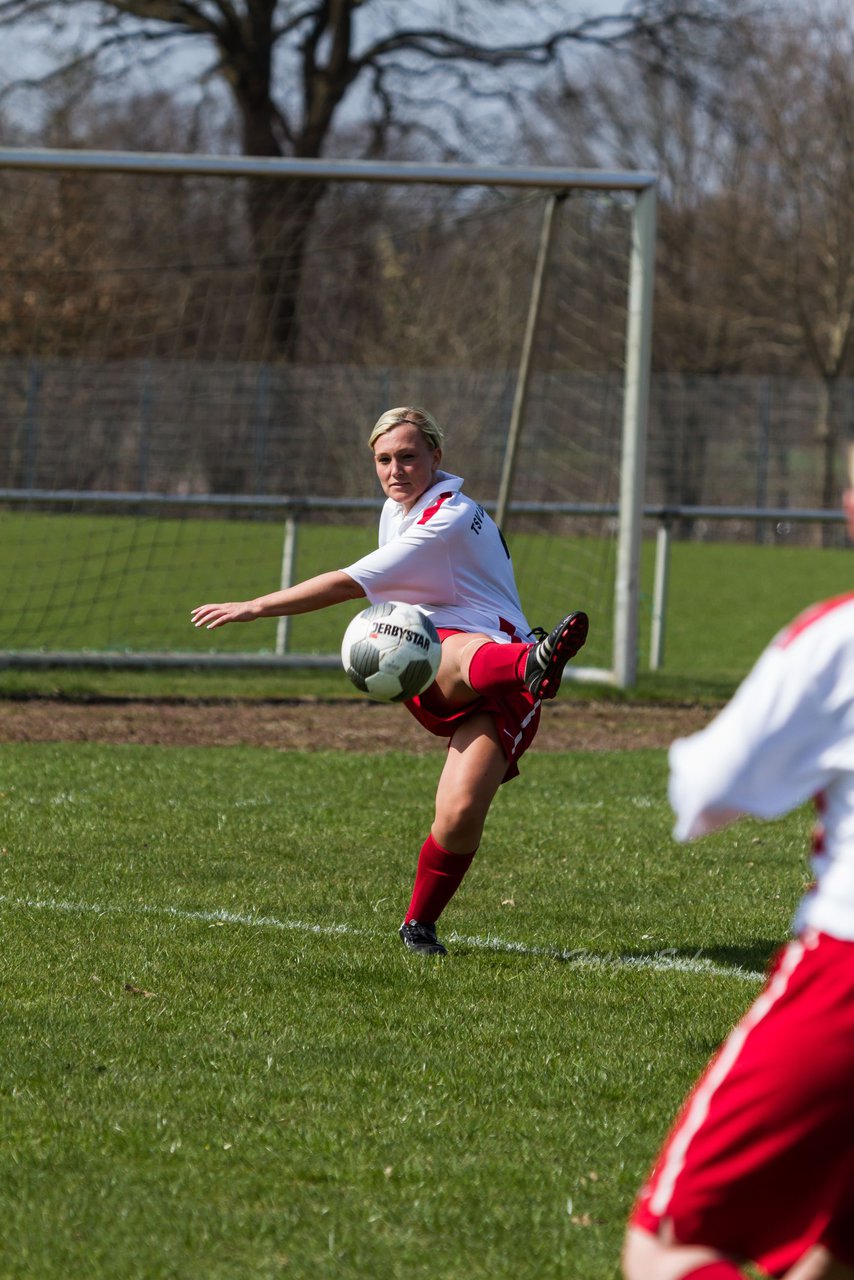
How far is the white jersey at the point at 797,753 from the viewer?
7.06 feet

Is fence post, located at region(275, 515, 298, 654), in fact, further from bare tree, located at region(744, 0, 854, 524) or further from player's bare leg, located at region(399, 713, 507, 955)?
bare tree, located at region(744, 0, 854, 524)

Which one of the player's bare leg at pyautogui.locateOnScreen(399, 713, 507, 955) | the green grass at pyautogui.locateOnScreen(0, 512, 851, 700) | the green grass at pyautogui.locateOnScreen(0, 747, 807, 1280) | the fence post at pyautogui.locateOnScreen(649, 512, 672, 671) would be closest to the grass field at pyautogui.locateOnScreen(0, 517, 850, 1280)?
the green grass at pyautogui.locateOnScreen(0, 747, 807, 1280)

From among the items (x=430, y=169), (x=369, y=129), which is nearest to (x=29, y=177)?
(x=430, y=169)

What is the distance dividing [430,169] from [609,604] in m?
4.65

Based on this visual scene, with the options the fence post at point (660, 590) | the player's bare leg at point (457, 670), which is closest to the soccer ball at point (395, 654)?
the player's bare leg at point (457, 670)

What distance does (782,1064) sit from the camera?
2.15m

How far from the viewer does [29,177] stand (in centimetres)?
1502

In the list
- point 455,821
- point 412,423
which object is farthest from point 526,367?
point 455,821

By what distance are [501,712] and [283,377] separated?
11504 mm

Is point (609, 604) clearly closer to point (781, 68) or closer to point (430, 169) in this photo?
point (430, 169)

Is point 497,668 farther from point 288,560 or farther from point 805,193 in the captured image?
point 805,193

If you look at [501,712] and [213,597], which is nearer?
[501,712]

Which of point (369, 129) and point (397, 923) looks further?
point (369, 129)

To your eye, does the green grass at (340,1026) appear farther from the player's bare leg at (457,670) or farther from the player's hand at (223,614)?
the player's hand at (223,614)
